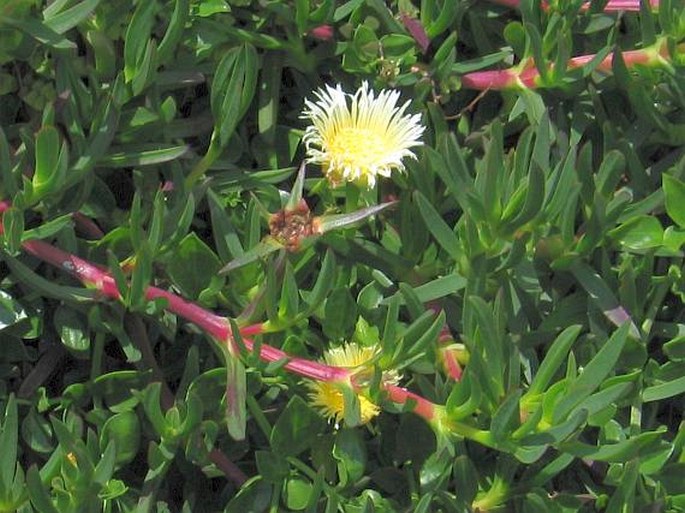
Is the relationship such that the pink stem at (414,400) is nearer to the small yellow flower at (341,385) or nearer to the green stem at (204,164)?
the small yellow flower at (341,385)

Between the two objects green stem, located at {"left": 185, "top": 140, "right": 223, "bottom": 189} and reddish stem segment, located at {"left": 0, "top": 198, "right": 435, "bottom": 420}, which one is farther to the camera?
green stem, located at {"left": 185, "top": 140, "right": 223, "bottom": 189}

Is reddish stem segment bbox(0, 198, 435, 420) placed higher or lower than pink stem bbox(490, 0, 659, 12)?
lower

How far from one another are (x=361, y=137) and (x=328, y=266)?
→ 0.55 ft

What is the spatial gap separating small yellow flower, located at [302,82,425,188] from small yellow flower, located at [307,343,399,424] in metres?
0.17

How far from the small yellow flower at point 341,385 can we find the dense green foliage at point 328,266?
19mm

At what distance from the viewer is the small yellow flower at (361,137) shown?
119 centimetres

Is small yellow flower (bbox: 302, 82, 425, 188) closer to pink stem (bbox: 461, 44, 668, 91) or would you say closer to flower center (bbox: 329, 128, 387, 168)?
flower center (bbox: 329, 128, 387, 168)

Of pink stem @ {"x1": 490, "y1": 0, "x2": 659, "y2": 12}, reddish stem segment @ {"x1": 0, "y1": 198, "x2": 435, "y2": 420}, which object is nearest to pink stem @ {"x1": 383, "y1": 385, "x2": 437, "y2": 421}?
reddish stem segment @ {"x1": 0, "y1": 198, "x2": 435, "y2": 420}

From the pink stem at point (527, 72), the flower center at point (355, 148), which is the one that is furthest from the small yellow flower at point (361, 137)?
the pink stem at point (527, 72)

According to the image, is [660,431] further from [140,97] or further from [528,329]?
[140,97]

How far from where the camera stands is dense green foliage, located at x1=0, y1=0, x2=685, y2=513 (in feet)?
3.67

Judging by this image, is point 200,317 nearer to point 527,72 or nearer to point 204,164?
point 204,164

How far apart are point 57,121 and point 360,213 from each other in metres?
0.36

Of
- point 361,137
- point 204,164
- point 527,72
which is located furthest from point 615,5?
point 204,164
